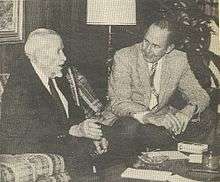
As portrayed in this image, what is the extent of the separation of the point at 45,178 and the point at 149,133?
1.74 ft

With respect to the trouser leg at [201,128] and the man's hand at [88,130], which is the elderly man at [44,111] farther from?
the trouser leg at [201,128]

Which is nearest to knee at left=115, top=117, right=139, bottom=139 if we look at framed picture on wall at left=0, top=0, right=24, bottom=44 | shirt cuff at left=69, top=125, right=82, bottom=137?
shirt cuff at left=69, top=125, right=82, bottom=137

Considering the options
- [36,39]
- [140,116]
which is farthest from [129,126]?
[36,39]

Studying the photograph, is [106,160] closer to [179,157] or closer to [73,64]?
[179,157]

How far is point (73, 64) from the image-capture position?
6.51ft

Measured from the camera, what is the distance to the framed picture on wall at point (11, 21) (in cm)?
197

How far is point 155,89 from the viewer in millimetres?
2029

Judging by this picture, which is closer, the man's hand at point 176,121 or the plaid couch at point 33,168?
the plaid couch at point 33,168

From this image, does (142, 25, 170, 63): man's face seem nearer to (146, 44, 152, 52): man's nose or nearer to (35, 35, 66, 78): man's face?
(146, 44, 152, 52): man's nose

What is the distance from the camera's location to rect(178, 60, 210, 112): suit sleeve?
2.01m

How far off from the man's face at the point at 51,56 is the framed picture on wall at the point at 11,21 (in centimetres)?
12

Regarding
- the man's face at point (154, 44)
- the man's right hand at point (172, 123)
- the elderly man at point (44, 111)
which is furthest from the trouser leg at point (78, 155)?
the man's face at point (154, 44)

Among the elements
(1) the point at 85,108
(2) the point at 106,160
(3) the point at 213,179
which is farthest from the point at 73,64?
(3) the point at 213,179

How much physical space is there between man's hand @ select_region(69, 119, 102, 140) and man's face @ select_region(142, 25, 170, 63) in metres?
0.41
